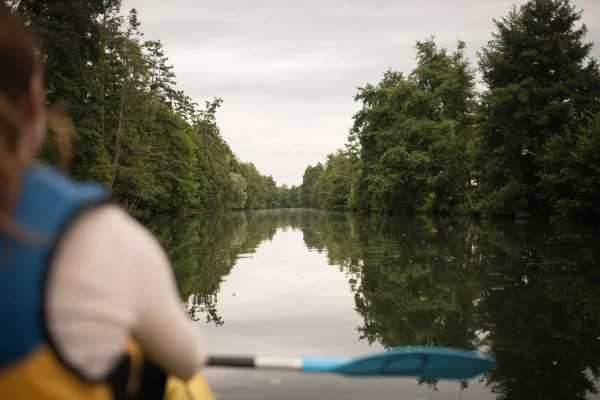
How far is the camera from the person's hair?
35.4 inches

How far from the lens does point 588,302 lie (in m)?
6.61

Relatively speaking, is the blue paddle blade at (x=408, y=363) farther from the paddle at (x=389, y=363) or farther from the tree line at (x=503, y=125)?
the tree line at (x=503, y=125)

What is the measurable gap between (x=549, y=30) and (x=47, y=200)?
31201 mm

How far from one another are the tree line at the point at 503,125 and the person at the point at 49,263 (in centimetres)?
2202

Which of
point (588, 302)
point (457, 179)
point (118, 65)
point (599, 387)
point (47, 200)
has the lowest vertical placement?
point (599, 387)

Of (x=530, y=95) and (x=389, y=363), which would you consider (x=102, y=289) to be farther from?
(x=530, y=95)

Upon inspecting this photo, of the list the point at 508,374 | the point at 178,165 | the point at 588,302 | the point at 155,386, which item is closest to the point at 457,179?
the point at 178,165

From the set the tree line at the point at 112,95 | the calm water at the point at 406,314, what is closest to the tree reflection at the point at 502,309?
the calm water at the point at 406,314

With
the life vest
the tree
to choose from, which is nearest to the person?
the life vest

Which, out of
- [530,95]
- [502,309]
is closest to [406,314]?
[502,309]

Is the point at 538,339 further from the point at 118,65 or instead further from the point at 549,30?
the point at 118,65

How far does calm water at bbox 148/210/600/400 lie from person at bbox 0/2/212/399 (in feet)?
9.51

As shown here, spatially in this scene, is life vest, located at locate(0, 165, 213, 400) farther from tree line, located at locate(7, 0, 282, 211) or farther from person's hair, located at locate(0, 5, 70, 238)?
tree line, located at locate(7, 0, 282, 211)

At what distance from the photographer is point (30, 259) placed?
920 millimetres
